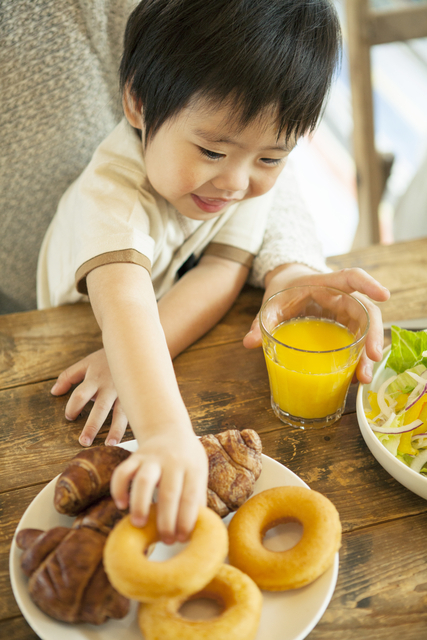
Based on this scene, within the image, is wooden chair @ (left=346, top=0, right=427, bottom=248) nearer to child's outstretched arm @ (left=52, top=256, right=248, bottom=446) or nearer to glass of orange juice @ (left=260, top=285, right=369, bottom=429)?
child's outstretched arm @ (left=52, top=256, right=248, bottom=446)

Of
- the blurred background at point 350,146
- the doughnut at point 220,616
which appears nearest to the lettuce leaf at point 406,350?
the doughnut at point 220,616

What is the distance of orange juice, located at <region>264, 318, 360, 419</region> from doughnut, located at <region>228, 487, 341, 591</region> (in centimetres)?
18

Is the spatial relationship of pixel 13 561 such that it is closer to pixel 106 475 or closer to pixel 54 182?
pixel 106 475

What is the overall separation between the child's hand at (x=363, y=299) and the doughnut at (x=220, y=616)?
0.40 meters

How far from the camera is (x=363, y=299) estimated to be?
95 cm

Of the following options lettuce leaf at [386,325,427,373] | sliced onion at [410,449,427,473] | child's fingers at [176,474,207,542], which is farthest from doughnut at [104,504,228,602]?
lettuce leaf at [386,325,427,373]

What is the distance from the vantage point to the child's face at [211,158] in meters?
0.80

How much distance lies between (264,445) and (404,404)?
23cm

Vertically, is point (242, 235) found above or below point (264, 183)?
below

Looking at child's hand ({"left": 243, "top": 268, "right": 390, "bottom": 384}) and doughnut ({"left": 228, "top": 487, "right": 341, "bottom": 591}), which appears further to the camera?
child's hand ({"left": 243, "top": 268, "right": 390, "bottom": 384})

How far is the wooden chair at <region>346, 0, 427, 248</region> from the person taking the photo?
176 centimetres

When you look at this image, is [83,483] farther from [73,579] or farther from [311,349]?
[311,349]

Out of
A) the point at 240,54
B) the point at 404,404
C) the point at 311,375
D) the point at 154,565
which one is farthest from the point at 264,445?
the point at 240,54

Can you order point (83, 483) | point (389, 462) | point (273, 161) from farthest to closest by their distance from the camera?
point (273, 161) < point (389, 462) < point (83, 483)
